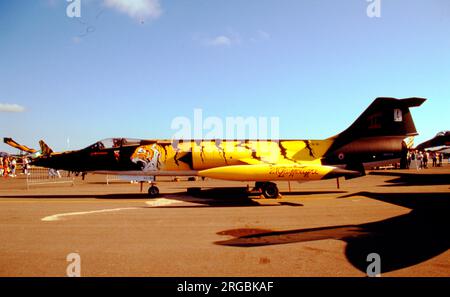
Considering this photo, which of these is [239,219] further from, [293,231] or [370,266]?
[370,266]

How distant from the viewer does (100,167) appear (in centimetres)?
1403

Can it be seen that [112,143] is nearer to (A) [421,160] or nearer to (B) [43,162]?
(B) [43,162]

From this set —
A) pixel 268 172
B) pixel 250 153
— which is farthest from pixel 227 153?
pixel 268 172

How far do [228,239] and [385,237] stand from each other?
3.57 metres

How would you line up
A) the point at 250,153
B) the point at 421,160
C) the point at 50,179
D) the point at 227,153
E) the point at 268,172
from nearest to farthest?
the point at 268,172, the point at 227,153, the point at 250,153, the point at 50,179, the point at 421,160

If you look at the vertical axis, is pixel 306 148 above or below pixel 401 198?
above

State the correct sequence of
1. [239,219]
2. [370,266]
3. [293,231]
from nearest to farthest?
[370,266]
[293,231]
[239,219]

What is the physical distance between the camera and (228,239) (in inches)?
263

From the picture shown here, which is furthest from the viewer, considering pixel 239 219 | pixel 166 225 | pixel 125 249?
pixel 239 219

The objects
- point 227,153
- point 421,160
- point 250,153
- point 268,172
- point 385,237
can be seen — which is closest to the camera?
point 385,237

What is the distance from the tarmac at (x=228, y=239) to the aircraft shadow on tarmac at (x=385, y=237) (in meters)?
0.02

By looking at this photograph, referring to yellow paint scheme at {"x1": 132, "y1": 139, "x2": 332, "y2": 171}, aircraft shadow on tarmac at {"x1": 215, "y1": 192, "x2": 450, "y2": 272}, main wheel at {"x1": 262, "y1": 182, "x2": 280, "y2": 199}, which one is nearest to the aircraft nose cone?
yellow paint scheme at {"x1": 132, "y1": 139, "x2": 332, "y2": 171}
